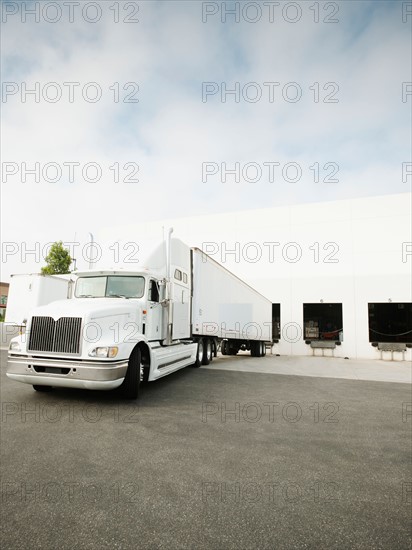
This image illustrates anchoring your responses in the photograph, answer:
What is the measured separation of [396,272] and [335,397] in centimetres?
1369

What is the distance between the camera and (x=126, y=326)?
6789 mm

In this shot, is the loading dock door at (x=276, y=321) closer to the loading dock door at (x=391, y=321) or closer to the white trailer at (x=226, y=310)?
the white trailer at (x=226, y=310)

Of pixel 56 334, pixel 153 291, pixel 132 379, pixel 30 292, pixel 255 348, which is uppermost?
pixel 30 292

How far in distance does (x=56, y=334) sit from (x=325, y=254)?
1696 cm

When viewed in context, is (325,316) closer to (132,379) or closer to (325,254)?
(325,254)

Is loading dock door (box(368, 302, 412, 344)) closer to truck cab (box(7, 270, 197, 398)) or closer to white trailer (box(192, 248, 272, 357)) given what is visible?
white trailer (box(192, 248, 272, 357))

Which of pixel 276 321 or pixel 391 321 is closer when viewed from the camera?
pixel 276 321

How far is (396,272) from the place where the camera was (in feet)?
60.2

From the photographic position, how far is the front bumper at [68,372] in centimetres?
563

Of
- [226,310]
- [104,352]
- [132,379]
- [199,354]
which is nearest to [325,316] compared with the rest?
[226,310]

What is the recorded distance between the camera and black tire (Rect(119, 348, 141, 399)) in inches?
245

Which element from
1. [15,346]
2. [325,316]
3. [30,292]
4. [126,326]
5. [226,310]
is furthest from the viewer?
[325,316]

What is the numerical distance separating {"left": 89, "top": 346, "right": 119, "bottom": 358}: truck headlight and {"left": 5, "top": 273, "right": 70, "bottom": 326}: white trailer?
11.5m

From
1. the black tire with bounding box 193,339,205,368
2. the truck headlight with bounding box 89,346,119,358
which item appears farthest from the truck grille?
the black tire with bounding box 193,339,205,368
